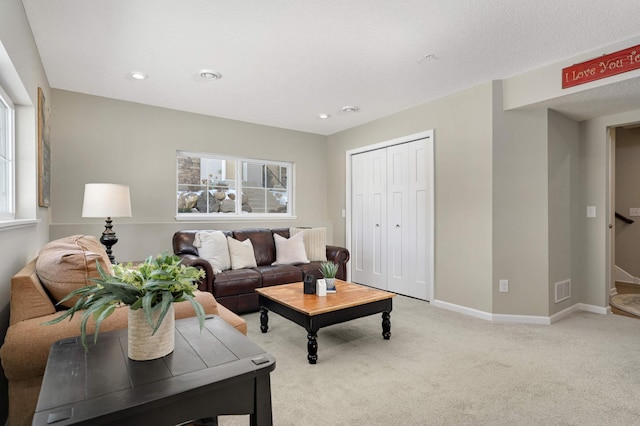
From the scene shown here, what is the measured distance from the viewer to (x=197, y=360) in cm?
116

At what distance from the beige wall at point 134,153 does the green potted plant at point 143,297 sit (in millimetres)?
3137

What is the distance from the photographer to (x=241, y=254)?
392 cm

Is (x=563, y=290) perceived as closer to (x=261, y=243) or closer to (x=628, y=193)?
(x=628, y=193)

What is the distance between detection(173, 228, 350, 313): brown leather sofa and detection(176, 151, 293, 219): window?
634mm

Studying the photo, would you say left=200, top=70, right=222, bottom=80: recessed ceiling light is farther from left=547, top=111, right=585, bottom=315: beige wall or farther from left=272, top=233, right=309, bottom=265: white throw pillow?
left=547, top=111, right=585, bottom=315: beige wall

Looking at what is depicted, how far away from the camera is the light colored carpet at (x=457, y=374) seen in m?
1.83

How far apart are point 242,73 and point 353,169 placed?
245 centimetres

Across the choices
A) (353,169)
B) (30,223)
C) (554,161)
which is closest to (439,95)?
(554,161)

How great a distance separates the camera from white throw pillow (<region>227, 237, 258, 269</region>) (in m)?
3.87

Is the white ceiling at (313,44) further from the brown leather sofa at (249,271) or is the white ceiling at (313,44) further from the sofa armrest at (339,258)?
the sofa armrest at (339,258)

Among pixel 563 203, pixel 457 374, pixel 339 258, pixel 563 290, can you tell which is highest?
pixel 563 203

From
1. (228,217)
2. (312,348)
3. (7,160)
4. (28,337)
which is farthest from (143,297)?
(228,217)

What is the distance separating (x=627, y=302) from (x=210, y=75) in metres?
5.22

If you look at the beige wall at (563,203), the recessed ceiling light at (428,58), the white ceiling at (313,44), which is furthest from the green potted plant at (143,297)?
the beige wall at (563,203)
